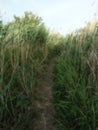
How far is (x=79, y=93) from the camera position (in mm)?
3062

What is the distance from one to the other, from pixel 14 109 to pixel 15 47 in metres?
1.22

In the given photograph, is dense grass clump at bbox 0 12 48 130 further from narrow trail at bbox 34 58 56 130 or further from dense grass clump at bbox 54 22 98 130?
dense grass clump at bbox 54 22 98 130

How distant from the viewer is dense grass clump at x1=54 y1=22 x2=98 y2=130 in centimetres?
281

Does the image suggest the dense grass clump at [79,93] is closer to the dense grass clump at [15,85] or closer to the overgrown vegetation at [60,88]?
the overgrown vegetation at [60,88]

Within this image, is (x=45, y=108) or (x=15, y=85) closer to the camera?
(x=45, y=108)

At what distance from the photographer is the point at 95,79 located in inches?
125

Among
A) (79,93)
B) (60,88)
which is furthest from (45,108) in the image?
(79,93)

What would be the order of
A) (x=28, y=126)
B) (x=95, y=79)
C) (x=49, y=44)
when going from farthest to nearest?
1. (x=49, y=44)
2. (x=95, y=79)
3. (x=28, y=126)

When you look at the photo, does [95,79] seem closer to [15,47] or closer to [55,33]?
[15,47]

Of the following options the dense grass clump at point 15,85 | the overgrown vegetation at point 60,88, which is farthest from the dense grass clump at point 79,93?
the dense grass clump at point 15,85

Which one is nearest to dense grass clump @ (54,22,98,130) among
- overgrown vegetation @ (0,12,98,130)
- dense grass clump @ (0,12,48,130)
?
overgrown vegetation @ (0,12,98,130)

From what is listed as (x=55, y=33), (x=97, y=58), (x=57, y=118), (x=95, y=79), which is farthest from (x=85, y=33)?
(x=55, y=33)

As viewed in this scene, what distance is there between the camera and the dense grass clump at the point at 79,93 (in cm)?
281

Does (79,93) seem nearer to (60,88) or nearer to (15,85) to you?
(60,88)
